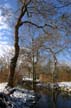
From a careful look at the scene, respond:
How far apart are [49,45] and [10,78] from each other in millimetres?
17162

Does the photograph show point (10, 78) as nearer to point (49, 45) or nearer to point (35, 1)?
point (35, 1)

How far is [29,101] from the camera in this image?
17.8 metres

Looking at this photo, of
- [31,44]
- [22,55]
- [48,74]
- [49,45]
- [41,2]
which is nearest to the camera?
[41,2]

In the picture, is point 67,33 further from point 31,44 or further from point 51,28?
point 31,44

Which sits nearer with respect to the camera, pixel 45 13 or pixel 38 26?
pixel 45 13

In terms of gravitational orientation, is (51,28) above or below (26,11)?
below

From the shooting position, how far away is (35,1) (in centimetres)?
1812

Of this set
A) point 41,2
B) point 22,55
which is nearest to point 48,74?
point 22,55

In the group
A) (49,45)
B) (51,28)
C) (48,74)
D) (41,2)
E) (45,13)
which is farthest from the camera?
(48,74)

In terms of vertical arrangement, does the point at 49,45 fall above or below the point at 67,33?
below

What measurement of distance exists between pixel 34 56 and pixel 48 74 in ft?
66.2

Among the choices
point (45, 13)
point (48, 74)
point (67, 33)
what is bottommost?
point (48, 74)

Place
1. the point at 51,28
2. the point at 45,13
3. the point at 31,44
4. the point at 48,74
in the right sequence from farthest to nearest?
1. the point at 48,74
2. the point at 31,44
3. the point at 51,28
4. the point at 45,13

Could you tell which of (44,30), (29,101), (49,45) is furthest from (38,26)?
(49,45)
